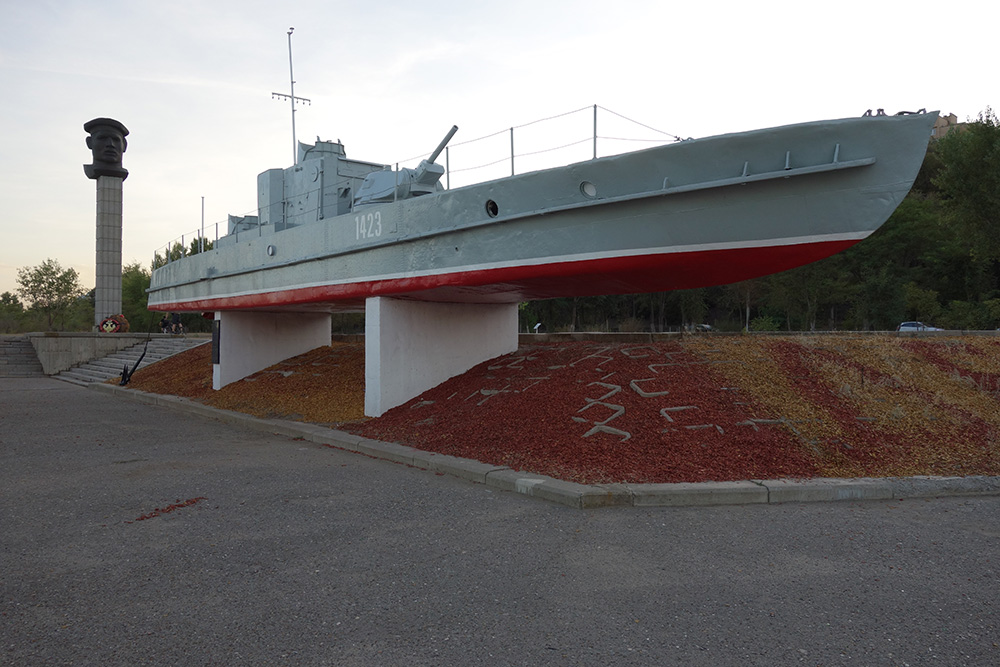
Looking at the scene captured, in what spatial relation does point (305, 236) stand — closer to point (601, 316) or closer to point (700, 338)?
point (700, 338)

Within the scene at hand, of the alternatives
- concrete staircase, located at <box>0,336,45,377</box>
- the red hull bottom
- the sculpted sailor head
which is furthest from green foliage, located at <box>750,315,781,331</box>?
the sculpted sailor head

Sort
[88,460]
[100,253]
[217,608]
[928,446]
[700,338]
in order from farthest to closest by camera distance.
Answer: [100,253]
[700,338]
[88,460]
[928,446]
[217,608]

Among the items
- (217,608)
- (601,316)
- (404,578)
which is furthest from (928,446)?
(601,316)

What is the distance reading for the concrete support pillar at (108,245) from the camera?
32844 millimetres

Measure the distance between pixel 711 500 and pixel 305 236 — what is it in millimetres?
9701

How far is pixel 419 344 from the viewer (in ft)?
36.5

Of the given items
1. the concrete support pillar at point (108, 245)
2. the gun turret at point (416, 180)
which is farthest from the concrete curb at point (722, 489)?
the concrete support pillar at point (108, 245)

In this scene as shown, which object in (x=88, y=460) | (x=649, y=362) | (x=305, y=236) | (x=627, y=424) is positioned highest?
(x=305, y=236)

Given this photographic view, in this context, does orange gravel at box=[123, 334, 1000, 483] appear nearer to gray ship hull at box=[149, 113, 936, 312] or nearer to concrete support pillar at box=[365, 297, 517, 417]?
concrete support pillar at box=[365, 297, 517, 417]

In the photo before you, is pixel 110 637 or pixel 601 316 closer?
pixel 110 637

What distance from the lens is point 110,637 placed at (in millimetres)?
3311

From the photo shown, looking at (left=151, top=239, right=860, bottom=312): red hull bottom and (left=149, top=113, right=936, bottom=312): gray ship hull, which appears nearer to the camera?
(left=149, top=113, right=936, bottom=312): gray ship hull

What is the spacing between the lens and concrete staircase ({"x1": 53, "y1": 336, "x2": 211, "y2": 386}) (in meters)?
22.8

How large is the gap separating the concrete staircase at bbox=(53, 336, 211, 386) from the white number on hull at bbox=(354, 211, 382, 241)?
15476 mm
